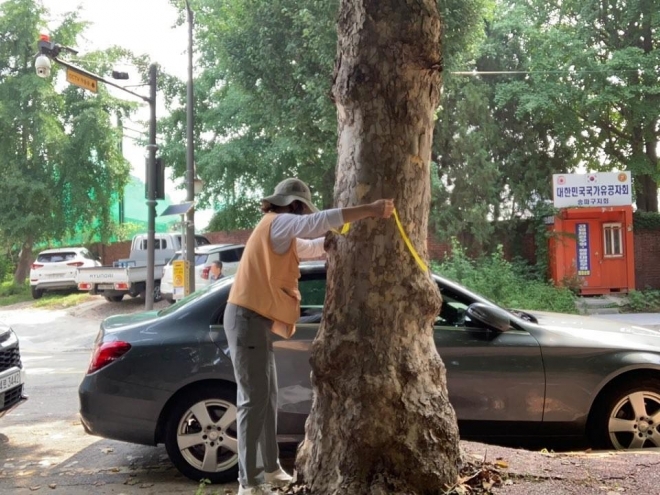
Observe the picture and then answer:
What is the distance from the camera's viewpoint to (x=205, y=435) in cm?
480

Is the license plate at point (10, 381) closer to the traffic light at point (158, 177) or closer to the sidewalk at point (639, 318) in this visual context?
the traffic light at point (158, 177)

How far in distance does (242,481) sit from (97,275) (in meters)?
17.7

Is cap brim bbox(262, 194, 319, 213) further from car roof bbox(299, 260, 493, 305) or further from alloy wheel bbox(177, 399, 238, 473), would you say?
alloy wheel bbox(177, 399, 238, 473)

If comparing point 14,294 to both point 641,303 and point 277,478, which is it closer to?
point 641,303

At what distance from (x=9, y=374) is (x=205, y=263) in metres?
12.8

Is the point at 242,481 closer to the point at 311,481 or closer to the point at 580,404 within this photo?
the point at 311,481

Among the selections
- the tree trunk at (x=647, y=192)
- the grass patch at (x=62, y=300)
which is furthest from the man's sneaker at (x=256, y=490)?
the tree trunk at (x=647, y=192)

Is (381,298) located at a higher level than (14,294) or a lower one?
higher

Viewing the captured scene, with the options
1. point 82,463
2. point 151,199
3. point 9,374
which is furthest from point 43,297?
point 82,463

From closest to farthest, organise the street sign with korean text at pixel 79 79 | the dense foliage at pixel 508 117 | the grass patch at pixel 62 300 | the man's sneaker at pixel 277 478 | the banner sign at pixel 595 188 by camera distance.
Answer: the man's sneaker at pixel 277 478
the street sign with korean text at pixel 79 79
the banner sign at pixel 595 188
the dense foliage at pixel 508 117
the grass patch at pixel 62 300

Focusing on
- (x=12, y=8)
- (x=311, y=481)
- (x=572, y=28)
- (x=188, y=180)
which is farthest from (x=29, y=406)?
(x=12, y=8)

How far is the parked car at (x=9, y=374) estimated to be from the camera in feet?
19.0

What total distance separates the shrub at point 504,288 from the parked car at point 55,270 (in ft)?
44.1

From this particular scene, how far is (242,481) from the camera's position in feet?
12.6
